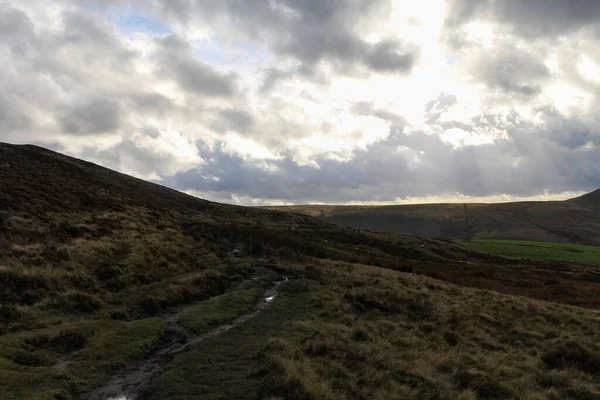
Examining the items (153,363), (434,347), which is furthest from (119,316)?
(434,347)

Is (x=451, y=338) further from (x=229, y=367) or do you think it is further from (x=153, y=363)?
(x=153, y=363)

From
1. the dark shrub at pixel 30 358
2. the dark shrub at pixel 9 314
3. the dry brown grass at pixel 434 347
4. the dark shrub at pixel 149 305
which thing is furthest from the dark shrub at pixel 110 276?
the dry brown grass at pixel 434 347

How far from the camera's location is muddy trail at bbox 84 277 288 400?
1137cm

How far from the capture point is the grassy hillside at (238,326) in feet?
41.3

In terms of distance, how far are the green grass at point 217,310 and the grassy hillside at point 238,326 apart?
0.11 meters

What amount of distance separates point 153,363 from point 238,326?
5233mm

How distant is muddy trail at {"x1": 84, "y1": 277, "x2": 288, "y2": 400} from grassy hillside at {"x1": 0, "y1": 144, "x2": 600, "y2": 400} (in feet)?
0.48

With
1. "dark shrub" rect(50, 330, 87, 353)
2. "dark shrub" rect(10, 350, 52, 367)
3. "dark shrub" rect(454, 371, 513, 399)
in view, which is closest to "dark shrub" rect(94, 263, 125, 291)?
"dark shrub" rect(50, 330, 87, 353)

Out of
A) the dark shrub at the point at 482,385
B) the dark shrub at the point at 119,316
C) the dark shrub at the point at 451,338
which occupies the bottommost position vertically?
the dark shrub at the point at 451,338

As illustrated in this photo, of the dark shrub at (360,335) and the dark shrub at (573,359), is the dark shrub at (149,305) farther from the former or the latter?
the dark shrub at (573,359)

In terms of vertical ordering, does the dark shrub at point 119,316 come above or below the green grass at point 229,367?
above

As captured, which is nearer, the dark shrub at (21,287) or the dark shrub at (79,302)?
the dark shrub at (21,287)

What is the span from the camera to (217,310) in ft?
69.1

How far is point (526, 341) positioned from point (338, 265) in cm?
2120
